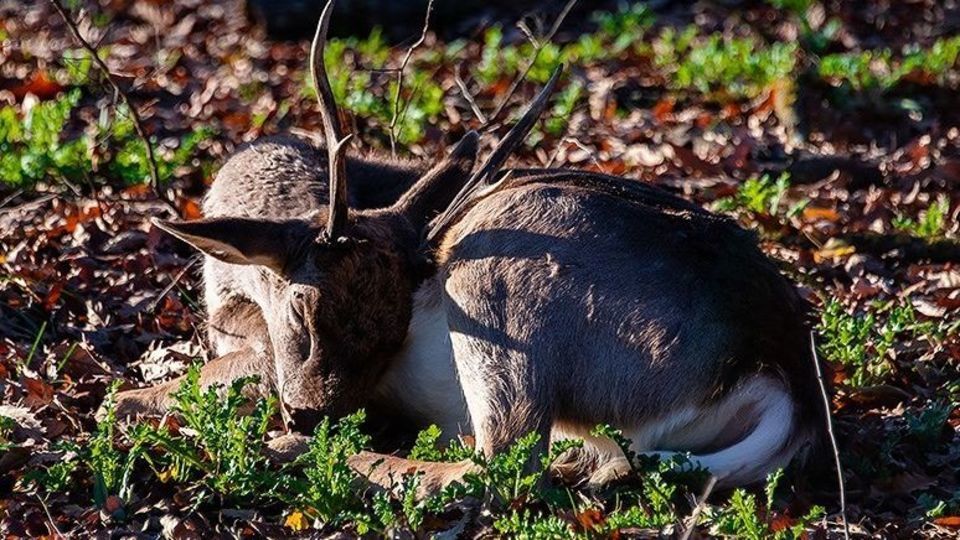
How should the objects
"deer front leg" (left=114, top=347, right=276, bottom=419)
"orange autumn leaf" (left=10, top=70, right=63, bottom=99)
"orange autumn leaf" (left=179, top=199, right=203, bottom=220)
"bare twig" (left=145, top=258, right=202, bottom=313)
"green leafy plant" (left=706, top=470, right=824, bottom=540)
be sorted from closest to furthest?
1. "green leafy plant" (left=706, top=470, right=824, bottom=540)
2. "deer front leg" (left=114, top=347, right=276, bottom=419)
3. "bare twig" (left=145, top=258, right=202, bottom=313)
4. "orange autumn leaf" (left=179, top=199, right=203, bottom=220)
5. "orange autumn leaf" (left=10, top=70, right=63, bottom=99)

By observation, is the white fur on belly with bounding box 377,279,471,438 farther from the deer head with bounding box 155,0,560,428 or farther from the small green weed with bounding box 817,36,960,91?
the small green weed with bounding box 817,36,960,91

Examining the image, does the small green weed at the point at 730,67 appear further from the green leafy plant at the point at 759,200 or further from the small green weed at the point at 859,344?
the small green weed at the point at 859,344

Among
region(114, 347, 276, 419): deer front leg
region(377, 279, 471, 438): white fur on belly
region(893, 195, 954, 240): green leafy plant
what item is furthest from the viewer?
region(893, 195, 954, 240): green leafy plant

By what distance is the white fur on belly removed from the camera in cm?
552

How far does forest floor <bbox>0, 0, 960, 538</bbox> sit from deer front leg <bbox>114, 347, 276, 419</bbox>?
0.15 m

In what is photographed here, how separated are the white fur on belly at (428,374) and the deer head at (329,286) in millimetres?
50

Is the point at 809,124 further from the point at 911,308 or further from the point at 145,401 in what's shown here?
the point at 145,401

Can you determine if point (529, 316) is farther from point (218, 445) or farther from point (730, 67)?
point (730, 67)

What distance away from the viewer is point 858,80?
950 centimetres

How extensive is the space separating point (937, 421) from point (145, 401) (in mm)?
2844

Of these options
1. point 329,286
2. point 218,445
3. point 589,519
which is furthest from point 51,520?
point 589,519

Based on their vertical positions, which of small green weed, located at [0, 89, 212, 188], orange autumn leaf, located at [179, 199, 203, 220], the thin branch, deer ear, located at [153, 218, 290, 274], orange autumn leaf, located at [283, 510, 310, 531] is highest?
deer ear, located at [153, 218, 290, 274]

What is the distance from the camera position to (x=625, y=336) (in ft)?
16.7

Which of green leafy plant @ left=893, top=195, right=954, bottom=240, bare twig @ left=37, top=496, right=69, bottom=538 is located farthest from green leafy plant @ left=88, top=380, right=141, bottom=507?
green leafy plant @ left=893, top=195, right=954, bottom=240
